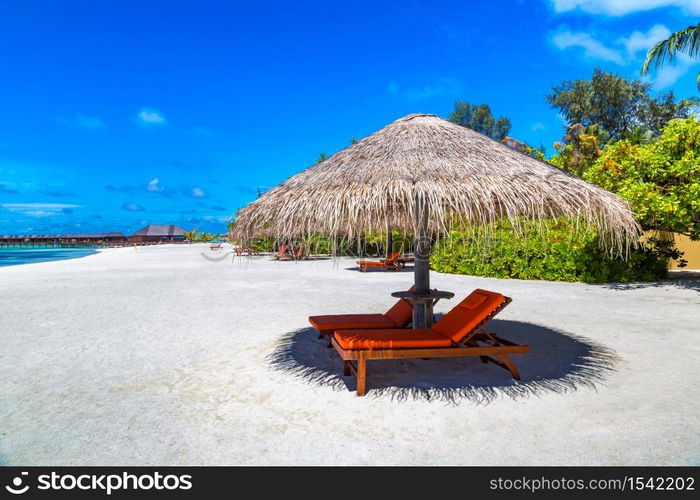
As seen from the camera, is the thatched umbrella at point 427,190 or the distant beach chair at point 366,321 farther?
the distant beach chair at point 366,321

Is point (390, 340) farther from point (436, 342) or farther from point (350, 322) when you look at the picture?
point (350, 322)

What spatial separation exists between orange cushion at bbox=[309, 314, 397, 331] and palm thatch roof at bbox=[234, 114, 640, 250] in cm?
115

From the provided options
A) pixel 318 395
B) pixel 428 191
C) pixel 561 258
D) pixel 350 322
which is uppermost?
pixel 428 191

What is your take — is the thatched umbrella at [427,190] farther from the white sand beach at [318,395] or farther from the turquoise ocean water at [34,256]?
the turquoise ocean water at [34,256]

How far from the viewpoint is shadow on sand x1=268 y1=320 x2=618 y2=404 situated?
4457mm

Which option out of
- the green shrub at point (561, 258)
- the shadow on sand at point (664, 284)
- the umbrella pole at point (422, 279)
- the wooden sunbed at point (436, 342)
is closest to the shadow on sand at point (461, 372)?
the wooden sunbed at point (436, 342)

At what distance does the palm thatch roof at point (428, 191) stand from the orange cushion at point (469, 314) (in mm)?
822

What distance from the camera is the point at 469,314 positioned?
4844 millimetres

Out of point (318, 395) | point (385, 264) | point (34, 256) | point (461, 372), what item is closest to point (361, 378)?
point (318, 395)

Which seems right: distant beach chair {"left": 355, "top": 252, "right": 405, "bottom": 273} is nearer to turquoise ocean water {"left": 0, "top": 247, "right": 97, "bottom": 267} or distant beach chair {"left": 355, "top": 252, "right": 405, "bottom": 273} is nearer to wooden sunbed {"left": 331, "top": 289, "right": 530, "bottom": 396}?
wooden sunbed {"left": 331, "top": 289, "right": 530, "bottom": 396}

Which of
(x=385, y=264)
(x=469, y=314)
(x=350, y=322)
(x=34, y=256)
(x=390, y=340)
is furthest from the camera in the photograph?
(x=34, y=256)

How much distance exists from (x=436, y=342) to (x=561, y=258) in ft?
33.7

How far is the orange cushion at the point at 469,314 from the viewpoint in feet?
15.1
